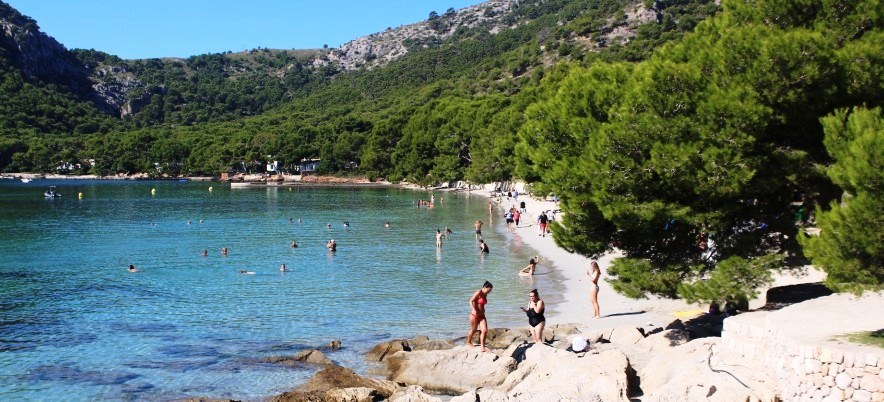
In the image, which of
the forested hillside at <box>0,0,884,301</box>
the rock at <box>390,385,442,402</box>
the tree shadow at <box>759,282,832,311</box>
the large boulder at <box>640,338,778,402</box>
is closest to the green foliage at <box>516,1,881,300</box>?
the forested hillside at <box>0,0,884,301</box>

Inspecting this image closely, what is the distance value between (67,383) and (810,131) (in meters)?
16.3

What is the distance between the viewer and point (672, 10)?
137 m

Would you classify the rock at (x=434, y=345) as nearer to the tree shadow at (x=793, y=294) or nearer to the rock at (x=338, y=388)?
the rock at (x=338, y=388)

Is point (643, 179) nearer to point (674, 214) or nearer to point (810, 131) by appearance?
point (674, 214)

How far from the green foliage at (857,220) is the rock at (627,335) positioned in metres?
5.14

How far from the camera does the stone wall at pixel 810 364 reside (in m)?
9.62

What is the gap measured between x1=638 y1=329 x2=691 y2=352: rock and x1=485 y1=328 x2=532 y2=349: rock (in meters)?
3.50

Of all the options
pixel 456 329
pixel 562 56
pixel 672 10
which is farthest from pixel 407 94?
pixel 456 329

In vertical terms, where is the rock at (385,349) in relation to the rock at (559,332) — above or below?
below

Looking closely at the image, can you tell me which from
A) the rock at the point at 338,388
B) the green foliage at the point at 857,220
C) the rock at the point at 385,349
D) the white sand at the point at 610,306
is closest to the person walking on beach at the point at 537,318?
the white sand at the point at 610,306

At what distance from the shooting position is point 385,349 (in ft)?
58.3

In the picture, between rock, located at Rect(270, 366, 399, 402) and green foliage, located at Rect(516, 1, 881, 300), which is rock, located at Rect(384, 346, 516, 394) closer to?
rock, located at Rect(270, 366, 399, 402)

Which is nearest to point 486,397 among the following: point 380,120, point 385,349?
point 385,349

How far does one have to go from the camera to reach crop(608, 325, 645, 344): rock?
627 inches
